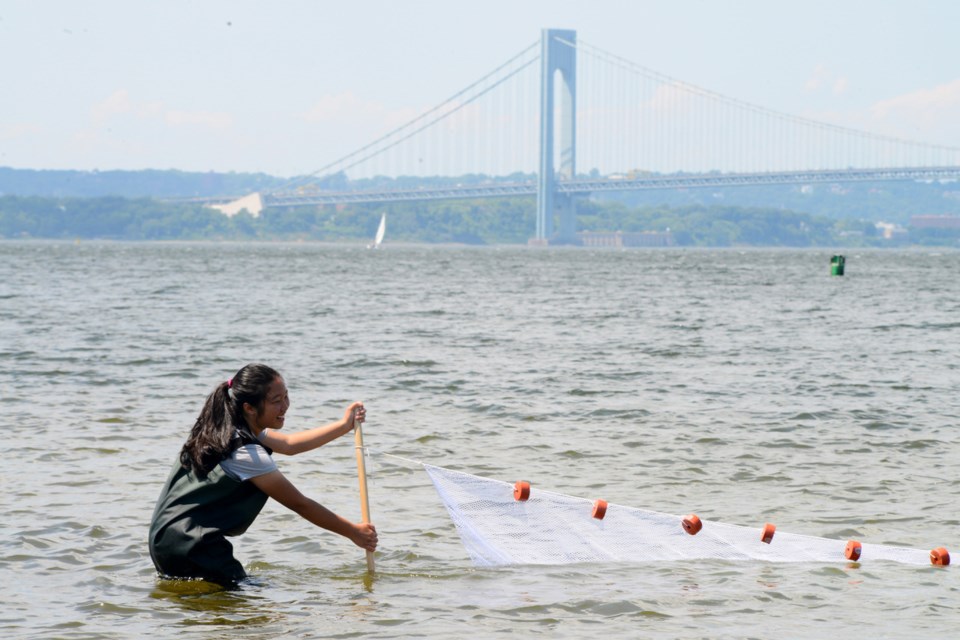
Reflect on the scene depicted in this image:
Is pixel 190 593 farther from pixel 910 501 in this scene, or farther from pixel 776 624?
pixel 910 501

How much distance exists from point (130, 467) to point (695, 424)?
5916mm

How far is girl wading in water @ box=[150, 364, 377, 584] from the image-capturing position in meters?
6.15

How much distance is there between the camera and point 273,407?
620 centimetres

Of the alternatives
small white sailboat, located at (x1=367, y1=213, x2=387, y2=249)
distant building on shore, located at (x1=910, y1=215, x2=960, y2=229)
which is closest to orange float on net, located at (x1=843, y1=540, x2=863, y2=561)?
small white sailboat, located at (x1=367, y1=213, x2=387, y2=249)

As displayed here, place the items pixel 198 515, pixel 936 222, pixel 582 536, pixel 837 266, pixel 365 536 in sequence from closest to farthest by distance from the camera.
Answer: pixel 198 515 → pixel 365 536 → pixel 582 536 → pixel 837 266 → pixel 936 222

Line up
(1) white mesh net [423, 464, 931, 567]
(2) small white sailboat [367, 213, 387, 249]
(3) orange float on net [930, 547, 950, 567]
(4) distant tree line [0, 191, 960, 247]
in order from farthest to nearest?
(4) distant tree line [0, 191, 960, 247] < (2) small white sailboat [367, 213, 387, 249] < (3) orange float on net [930, 547, 950, 567] < (1) white mesh net [423, 464, 931, 567]

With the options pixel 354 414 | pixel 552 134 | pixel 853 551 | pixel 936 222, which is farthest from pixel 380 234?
pixel 354 414

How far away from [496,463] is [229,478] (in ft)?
17.2

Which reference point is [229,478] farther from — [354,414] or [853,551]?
[853,551]

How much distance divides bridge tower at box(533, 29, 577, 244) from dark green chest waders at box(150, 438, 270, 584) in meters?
110

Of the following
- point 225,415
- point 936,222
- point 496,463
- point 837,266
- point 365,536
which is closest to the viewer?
point 225,415

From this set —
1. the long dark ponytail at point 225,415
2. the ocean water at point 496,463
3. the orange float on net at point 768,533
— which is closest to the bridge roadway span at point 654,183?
the ocean water at point 496,463

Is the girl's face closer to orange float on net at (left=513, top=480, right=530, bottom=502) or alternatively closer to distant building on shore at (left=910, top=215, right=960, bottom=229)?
orange float on net at (left=513, top=480, right=530, bottom=502)

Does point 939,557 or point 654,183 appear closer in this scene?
point 939,557
